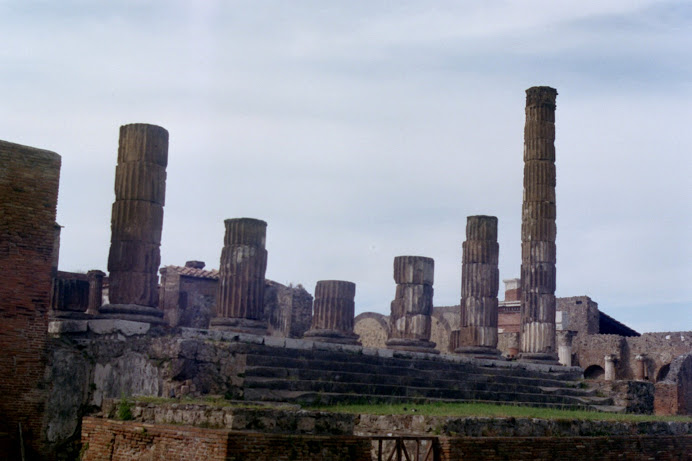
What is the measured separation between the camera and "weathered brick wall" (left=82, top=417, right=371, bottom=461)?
821 centimetres

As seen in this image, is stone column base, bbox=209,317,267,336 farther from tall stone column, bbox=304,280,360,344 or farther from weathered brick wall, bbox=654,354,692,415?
weathered brick wall, bbox=654,354,692,415

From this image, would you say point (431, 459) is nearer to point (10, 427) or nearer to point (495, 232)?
point (10, 427)

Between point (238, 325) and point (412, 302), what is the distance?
208 inches

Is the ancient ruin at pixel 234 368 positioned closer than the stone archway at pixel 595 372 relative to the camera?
Yes

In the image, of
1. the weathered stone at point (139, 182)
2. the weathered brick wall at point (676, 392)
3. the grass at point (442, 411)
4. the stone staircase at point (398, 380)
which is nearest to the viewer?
the grass at point (442, 411)

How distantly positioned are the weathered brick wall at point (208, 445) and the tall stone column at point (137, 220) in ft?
16.4

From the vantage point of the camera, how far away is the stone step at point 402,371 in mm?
13211

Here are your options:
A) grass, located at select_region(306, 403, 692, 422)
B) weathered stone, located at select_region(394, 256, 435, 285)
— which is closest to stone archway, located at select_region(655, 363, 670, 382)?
weathered stone, located at select_region(394, 256, 435, 285)

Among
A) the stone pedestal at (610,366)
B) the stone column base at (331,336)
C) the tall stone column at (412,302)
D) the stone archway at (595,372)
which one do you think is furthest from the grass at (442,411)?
the stone archway at (595,372)

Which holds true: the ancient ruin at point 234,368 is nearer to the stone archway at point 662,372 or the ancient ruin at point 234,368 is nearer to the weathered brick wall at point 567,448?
the weathered brick wall at point 567,448

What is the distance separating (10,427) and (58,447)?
0.67 meters

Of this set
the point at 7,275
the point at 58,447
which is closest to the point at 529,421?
the point at 58,447

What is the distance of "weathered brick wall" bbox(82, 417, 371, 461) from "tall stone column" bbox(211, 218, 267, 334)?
20.5 feet

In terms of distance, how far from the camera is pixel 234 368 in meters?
12.6
